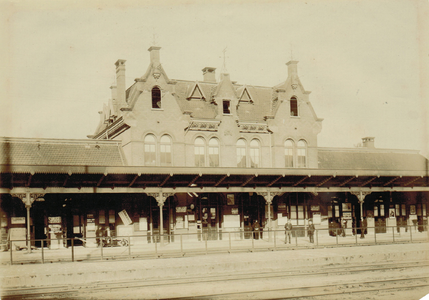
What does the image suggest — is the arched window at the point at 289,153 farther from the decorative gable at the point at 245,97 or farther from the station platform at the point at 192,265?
the station platform at the point at 192,265

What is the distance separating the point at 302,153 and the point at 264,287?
56.7 feet

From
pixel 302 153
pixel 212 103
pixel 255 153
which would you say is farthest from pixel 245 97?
pixel 302 153

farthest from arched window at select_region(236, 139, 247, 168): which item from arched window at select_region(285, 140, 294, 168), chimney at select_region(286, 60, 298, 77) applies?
chimney at select_region(286, 60, 298, 77)

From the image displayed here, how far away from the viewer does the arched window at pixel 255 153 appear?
28.7m

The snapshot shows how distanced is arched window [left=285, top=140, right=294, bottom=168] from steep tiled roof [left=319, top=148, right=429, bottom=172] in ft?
8.38

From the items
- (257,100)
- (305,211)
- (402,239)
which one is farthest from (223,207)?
(402,239)

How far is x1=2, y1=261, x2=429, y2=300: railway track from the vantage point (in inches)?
498

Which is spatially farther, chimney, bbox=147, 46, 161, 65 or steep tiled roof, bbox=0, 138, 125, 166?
chimney, bbox=147, 46, 161, 65

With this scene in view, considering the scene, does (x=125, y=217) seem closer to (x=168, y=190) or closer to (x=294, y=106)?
(x=168, y=190)

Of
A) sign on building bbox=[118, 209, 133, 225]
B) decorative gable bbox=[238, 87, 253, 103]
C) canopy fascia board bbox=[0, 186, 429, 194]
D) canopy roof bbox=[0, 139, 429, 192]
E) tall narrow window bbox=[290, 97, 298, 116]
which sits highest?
decorative gable bbox=[238, 87, 253, 103]

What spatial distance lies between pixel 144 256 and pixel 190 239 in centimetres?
725

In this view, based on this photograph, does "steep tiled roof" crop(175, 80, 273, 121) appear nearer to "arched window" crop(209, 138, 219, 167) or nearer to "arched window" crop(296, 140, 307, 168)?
"arched window" crop(209, 138, 219, 167)

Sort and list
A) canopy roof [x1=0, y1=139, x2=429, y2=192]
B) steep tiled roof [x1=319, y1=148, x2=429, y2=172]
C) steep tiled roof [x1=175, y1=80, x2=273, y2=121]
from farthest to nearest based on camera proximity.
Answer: steep tiled roof [x1=319, y1=148, x2=429, y2=172] < steep tiled roof [x1=175, y1=80, x2=273, y2=121] < canopy roof [x1=0, y1=139, x2=429, y2=192]

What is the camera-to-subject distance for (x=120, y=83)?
28.4 m
